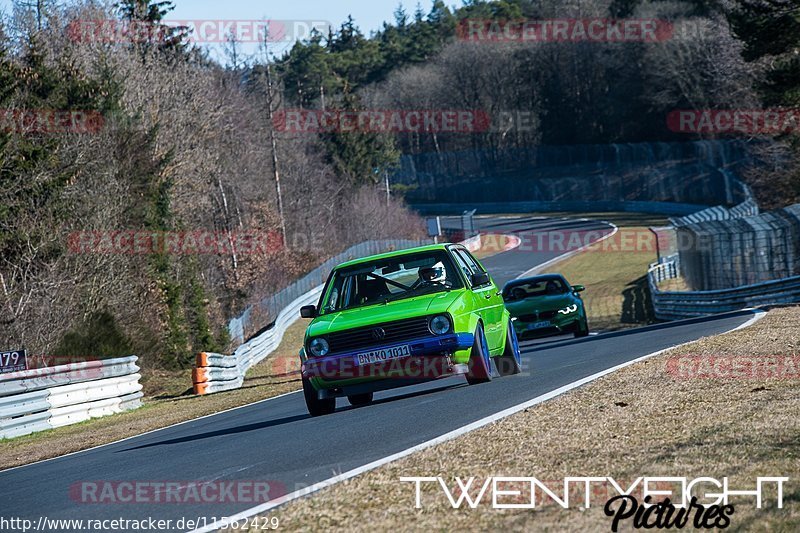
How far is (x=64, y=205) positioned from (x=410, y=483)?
90.5ft

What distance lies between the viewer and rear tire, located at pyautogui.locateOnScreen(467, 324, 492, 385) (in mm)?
12680

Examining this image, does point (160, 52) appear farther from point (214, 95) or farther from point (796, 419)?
point (796, 419)

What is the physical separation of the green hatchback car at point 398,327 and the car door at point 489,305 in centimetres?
2

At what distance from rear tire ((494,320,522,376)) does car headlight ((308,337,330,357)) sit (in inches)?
111

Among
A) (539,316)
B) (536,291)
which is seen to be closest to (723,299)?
(536,291)

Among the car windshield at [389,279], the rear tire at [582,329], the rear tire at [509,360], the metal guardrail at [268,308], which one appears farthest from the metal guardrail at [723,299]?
the metal guardrail at [268,308]

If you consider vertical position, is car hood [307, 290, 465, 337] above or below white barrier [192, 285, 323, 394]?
above

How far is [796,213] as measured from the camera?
26.7 meters

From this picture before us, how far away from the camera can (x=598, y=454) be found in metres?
7.58

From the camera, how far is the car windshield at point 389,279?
13.2m

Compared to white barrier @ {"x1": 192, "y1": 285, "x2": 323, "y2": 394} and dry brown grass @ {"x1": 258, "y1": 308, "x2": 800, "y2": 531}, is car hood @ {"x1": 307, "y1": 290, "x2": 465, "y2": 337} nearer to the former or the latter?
dry brown grass @ {"x1": 258, "y1": 308, "x2": 800, "y2": 531}

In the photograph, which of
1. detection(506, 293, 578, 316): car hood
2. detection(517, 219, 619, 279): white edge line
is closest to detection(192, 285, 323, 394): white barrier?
detection(506, 293, 578, 316): car hood

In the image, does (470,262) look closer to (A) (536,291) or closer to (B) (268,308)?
(A) (536,291)

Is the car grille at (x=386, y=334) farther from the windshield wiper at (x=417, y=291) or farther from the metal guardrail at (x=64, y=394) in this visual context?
the metal guardrail at (x=64, y=394)
